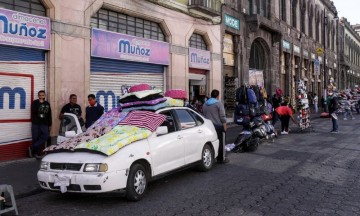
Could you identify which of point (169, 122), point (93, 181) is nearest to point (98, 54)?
point (169, 122)

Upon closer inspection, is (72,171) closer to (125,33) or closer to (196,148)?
(196,148)

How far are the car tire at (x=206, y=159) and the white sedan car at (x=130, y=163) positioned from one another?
33 centimetres

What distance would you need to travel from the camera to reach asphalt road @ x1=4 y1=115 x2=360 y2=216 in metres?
5.46

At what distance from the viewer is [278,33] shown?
26766mm

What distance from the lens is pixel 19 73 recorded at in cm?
1012

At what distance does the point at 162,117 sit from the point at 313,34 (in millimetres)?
37261

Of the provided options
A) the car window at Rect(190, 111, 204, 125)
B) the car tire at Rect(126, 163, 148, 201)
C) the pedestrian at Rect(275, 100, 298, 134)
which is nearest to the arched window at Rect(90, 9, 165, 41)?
the pedestrian at Rect(275, 100, 298, 134)

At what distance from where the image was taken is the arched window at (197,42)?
18.6 metres

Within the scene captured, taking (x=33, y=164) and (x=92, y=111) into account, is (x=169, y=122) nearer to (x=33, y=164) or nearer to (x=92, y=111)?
(x=92, y=111)

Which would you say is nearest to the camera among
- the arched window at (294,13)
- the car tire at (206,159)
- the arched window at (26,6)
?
the car tire at (206,159)

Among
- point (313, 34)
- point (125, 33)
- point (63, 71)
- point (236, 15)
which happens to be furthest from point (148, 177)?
point (313, 34)

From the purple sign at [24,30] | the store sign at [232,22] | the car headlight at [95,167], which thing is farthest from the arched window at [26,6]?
the store sign at [232,22]

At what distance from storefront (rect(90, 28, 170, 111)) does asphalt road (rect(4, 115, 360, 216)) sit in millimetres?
5685

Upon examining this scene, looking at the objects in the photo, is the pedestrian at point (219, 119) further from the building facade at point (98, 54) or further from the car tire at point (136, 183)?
the building facade at point (98, 54)
